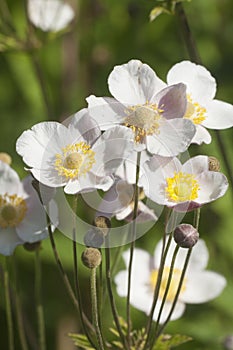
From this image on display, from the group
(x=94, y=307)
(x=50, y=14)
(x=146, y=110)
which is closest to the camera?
(x=94, y=307)

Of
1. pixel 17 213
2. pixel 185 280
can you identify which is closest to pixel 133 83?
pixel 17 213

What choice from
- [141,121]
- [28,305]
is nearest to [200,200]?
[141,121]

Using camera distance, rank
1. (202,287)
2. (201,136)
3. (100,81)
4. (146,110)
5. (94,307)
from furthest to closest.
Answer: (100,81) < (202,287) < (201,136) < (146,110) < (94,307)

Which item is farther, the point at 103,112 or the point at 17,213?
the point at 17,213

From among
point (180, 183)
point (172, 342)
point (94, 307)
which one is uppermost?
point (180, 183)

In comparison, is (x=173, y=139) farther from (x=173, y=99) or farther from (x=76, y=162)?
(x=76, y=162)

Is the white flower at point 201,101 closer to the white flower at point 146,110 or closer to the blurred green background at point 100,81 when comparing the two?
the white flower at point 146,110

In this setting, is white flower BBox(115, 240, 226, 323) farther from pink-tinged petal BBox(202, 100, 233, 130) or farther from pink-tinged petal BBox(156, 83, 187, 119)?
pink-tinged petal BBox(156, 83, 187, 119)

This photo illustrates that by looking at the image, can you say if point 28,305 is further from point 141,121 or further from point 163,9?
point 141,121
